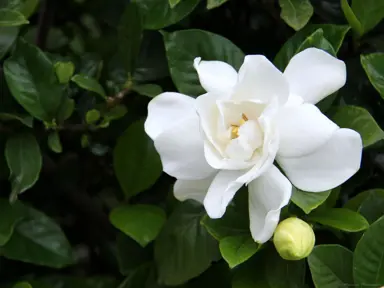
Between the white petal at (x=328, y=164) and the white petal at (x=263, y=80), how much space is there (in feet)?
0.22

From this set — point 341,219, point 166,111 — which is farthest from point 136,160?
point 341,219

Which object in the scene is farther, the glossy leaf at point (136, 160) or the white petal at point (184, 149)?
the glossy leaf at point (136, 160)

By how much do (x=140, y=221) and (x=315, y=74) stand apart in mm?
379

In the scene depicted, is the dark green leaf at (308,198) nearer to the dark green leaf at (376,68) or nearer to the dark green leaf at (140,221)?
the dark green leaf at (376,68)

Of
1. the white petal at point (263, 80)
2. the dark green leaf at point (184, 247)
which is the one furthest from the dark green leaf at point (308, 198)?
the dark green leaf at point (184, 247)

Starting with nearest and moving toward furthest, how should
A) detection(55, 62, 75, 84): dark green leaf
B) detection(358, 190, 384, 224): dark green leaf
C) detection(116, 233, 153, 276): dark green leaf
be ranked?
1. detection(358, 190, 384, 224): dark green leaf
2. detection(55, 62, 75, 84): dark green leaf
3. detection(116, 233, 153, 276): dark green leaf

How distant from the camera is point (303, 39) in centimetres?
83

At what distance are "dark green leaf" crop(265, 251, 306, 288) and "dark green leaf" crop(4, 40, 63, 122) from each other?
394 millimetres

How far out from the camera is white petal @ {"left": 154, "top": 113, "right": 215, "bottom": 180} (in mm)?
709

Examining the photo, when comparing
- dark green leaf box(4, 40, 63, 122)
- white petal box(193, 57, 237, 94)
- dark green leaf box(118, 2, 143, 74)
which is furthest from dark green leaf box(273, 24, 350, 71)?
dark green leaf box(4, 40, 63, 122)

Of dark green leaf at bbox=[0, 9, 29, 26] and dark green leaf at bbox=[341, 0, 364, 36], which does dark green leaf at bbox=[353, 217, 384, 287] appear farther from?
dark green leaf at bbox=[0, 9, 29, 26]


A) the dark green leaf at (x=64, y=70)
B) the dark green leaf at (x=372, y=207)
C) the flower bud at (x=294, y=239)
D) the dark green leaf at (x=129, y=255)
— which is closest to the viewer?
the flower bud at (x=294, y=239)

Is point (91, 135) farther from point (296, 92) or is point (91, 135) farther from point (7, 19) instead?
point (296, 92)

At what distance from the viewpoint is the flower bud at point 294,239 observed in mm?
671
